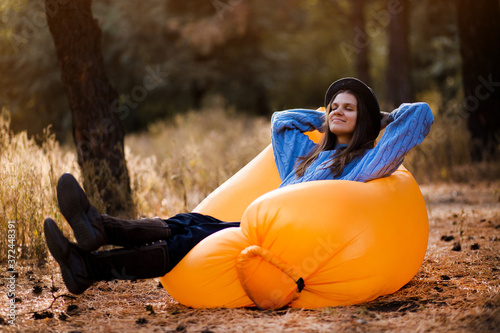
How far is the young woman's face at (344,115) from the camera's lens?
330 cm

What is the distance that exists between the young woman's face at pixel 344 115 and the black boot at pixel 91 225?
1298mm

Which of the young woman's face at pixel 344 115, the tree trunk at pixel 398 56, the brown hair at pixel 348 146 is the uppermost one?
the tree trunk at pixel 398 56

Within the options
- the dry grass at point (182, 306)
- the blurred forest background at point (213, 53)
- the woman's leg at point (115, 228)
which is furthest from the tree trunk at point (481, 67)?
the woman's leg at point (115, 228)

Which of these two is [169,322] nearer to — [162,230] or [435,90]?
[162,230]

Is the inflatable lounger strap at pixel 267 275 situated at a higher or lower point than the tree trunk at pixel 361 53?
lower

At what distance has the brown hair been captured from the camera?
3.15 meters

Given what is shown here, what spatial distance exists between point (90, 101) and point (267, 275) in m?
2.67

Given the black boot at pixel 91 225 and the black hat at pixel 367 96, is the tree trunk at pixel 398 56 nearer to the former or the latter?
the black hat at pixel 367 96

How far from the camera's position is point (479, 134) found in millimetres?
7684

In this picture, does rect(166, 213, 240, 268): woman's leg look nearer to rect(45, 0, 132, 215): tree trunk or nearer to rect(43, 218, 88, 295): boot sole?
rect(43, 218, 88, 295): boot sole

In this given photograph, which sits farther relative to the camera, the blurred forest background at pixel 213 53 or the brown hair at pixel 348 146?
the blurred forest background at pixel 213 53

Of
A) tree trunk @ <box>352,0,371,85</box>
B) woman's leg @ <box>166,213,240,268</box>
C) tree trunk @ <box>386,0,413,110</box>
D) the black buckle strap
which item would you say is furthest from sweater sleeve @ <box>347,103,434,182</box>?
tree trunk @ <box>352,0,371,85</box>

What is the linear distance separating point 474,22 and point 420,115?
5268mm

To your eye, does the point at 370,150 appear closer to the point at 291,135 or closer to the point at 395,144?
the point at 395,144
